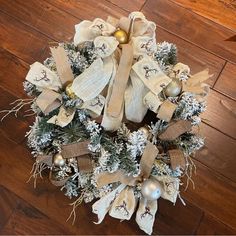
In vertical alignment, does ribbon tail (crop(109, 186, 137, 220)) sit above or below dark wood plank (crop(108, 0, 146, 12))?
below

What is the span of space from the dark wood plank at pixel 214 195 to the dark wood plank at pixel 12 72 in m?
0.58

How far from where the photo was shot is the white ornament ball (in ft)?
3.13

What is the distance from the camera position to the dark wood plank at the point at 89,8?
134 centimetres

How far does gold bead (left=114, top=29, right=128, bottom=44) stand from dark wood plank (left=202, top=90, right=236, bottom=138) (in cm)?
38

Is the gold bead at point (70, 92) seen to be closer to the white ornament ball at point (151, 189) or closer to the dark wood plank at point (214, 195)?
the white ornament ball at point (151, 189)

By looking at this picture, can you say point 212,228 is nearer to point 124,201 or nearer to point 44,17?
point 124,201

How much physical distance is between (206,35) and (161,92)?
0.48 meters

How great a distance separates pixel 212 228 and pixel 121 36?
1.86 ft

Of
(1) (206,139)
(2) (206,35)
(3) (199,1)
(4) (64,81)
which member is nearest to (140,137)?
(4) (64,81)

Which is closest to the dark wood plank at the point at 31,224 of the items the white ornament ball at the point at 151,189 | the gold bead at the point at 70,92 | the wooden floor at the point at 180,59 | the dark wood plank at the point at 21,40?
the wooden floor at the point at 180,59

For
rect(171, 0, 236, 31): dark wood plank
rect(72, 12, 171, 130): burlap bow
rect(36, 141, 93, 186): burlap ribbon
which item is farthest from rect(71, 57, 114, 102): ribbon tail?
rect(171, 0, 236, 31): dark wood plank

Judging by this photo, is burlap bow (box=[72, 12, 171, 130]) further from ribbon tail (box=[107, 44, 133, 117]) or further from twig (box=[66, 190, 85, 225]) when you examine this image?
twig (box=[66, 190, 85, 225])

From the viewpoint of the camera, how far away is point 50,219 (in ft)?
3.47

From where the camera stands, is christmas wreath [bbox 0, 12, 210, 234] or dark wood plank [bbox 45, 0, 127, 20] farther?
dark wood plank [bbox 45, 0, 127, 20]
